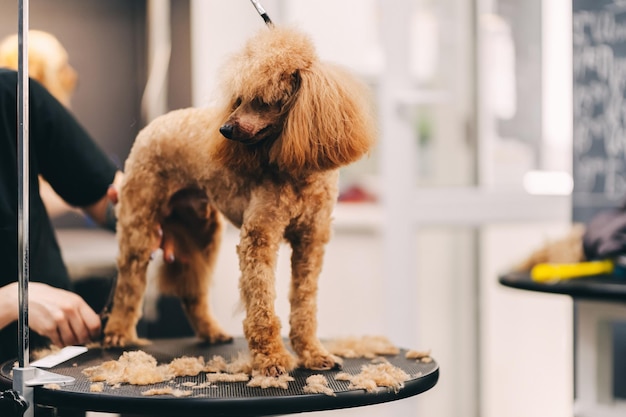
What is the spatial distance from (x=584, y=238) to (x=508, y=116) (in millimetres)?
817

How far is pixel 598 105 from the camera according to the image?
2.54 metres

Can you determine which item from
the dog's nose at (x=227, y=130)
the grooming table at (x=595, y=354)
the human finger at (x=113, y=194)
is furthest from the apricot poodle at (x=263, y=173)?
the grooming table at (x=595, y=354)

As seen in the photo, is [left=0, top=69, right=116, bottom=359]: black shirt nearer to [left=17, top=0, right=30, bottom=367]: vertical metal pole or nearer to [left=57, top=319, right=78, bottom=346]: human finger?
[left=57, top=319, right=78, bottom=346]: human finger

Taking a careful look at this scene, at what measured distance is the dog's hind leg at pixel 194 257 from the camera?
1.07m

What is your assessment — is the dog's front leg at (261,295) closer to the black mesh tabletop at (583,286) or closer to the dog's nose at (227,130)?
the dog's nose at (227,130)

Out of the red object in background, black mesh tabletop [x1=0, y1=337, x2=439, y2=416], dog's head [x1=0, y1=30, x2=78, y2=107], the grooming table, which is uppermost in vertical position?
dog's head [x1=0, y1=30, x2=78, y2=107]

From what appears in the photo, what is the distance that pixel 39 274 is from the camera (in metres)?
1.12

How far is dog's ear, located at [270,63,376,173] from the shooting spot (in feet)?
2.86

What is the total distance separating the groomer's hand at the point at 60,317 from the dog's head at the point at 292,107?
351mm

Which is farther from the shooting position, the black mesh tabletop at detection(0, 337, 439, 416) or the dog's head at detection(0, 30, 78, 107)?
the dog's head at detection(0, 30, 78, 107)

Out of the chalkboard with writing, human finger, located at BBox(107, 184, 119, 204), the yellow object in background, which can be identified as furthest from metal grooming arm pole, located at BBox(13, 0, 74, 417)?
the chalkboard with writing

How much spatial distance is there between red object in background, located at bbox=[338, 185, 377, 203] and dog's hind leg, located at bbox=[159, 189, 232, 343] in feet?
8.25

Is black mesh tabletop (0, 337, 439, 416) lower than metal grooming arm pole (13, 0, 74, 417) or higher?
lower

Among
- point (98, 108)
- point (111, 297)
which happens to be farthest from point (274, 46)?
point (98, 108)
